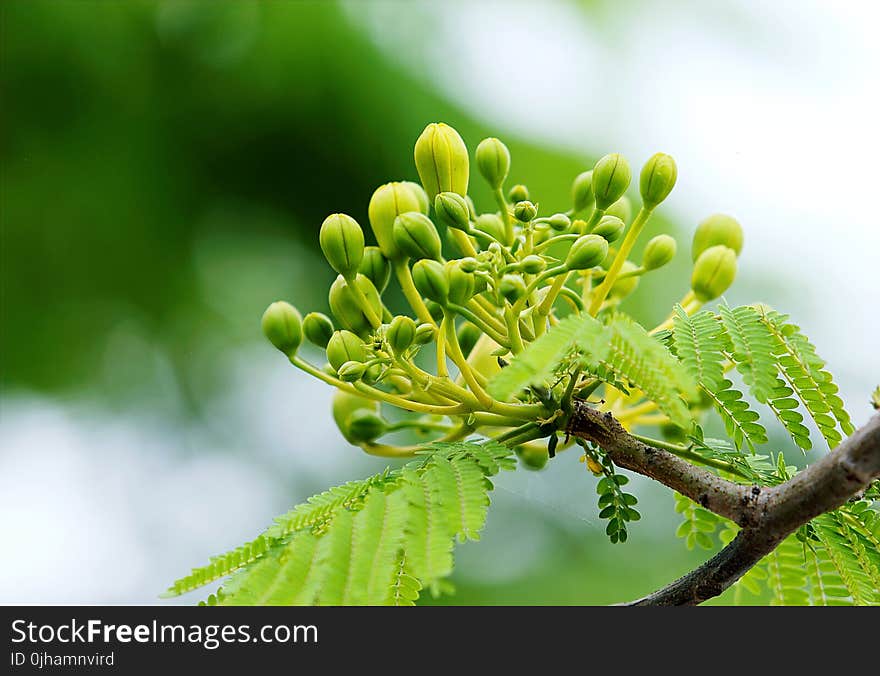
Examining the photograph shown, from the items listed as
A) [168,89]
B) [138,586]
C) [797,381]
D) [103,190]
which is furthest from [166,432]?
[797,381]

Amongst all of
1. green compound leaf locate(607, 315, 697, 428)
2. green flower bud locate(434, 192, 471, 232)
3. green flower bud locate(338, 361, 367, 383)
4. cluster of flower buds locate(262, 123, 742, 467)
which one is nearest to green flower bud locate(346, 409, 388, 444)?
cluster of flower buds locate(262, 123, 742, 467)

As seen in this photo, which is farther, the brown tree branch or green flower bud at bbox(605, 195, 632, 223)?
green flower bud at bbox(605, 195, 632, 223)

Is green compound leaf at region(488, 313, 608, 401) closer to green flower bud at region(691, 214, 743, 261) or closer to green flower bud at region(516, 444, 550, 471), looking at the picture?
green flower bud at region(516, 444, 550, 471)

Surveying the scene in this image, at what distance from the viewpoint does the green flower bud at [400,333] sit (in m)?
0.98

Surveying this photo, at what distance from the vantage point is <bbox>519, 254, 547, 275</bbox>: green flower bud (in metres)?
0.92

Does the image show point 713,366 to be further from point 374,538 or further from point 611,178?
point 374,538

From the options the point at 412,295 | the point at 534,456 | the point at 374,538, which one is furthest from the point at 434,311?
the point at 374,538

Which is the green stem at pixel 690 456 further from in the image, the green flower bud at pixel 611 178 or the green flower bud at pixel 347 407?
the green flower bud at pixel 347 407

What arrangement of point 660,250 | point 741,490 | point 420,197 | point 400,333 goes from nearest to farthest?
point 741,490, point 400,333, point 420,197, point 660,250

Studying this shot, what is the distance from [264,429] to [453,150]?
2.29 m

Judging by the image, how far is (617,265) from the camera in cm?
104

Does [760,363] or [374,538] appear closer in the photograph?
[374,538]

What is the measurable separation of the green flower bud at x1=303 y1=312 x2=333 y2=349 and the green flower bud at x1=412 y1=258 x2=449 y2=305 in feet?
0.79

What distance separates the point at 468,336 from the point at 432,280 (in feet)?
1.05
